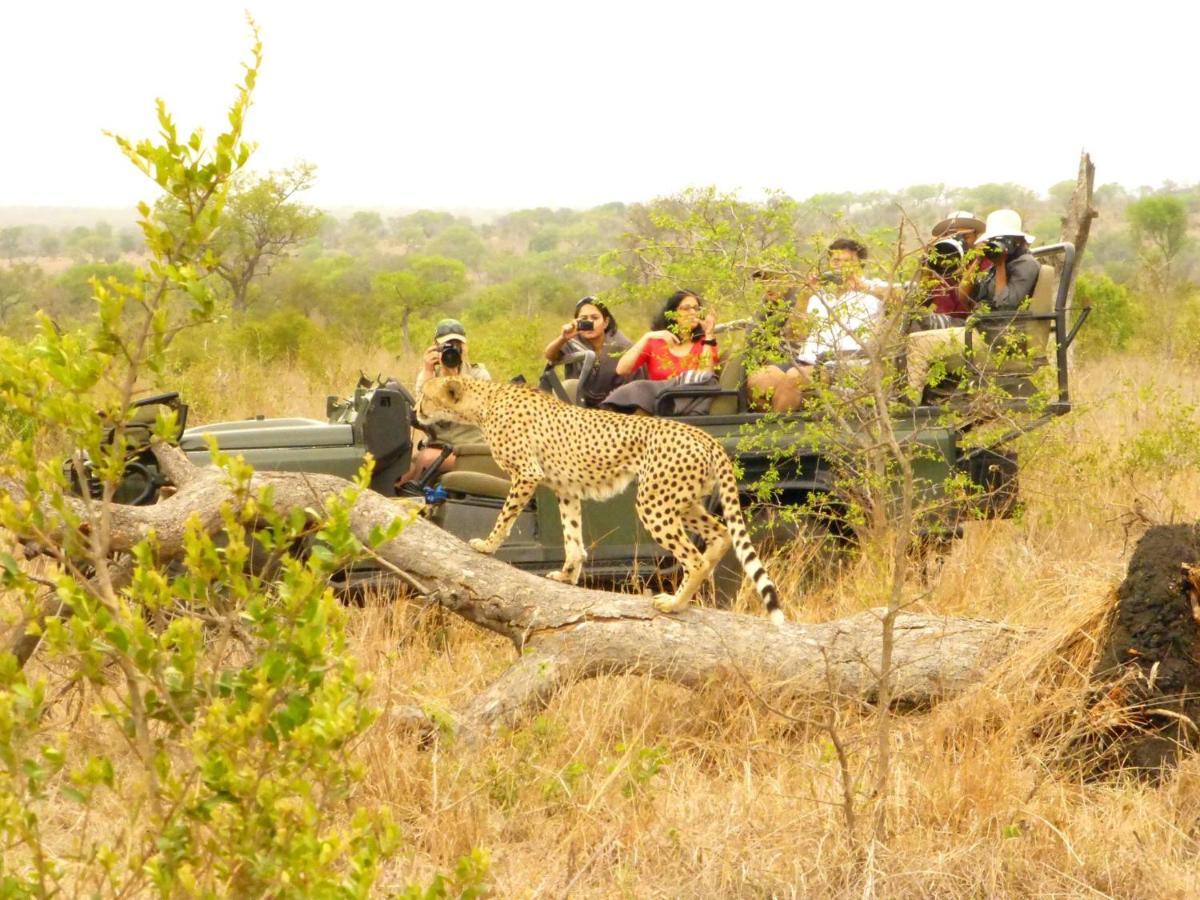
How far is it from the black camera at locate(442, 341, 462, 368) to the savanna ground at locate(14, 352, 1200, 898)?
1.68m

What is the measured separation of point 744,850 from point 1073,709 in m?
1.35

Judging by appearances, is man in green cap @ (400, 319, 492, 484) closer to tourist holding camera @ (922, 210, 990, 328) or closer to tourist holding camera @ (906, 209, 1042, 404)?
tourist holding camera @ (906, 209, 1042, 404)

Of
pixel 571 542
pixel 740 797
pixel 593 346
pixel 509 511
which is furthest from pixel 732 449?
pixel 740 797

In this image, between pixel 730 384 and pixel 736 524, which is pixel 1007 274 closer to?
pixel 730 384

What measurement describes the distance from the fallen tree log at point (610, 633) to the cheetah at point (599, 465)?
1.67ft

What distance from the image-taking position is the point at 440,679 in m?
5.64

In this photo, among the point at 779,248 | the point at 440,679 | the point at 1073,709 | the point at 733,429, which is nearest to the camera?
the point at 1073,709

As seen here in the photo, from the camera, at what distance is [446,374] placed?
7039 mm

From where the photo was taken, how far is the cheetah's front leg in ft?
20.9

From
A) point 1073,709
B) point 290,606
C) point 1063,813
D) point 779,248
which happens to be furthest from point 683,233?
point 290,606

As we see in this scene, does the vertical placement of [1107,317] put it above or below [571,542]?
below

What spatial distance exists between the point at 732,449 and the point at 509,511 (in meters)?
1.01

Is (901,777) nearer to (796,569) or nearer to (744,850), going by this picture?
(744,850)

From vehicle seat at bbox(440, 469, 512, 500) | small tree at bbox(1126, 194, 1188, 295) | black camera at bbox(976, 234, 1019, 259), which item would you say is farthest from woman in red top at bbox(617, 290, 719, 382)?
small tree at bbox(1126, 194, 1188, 295)
